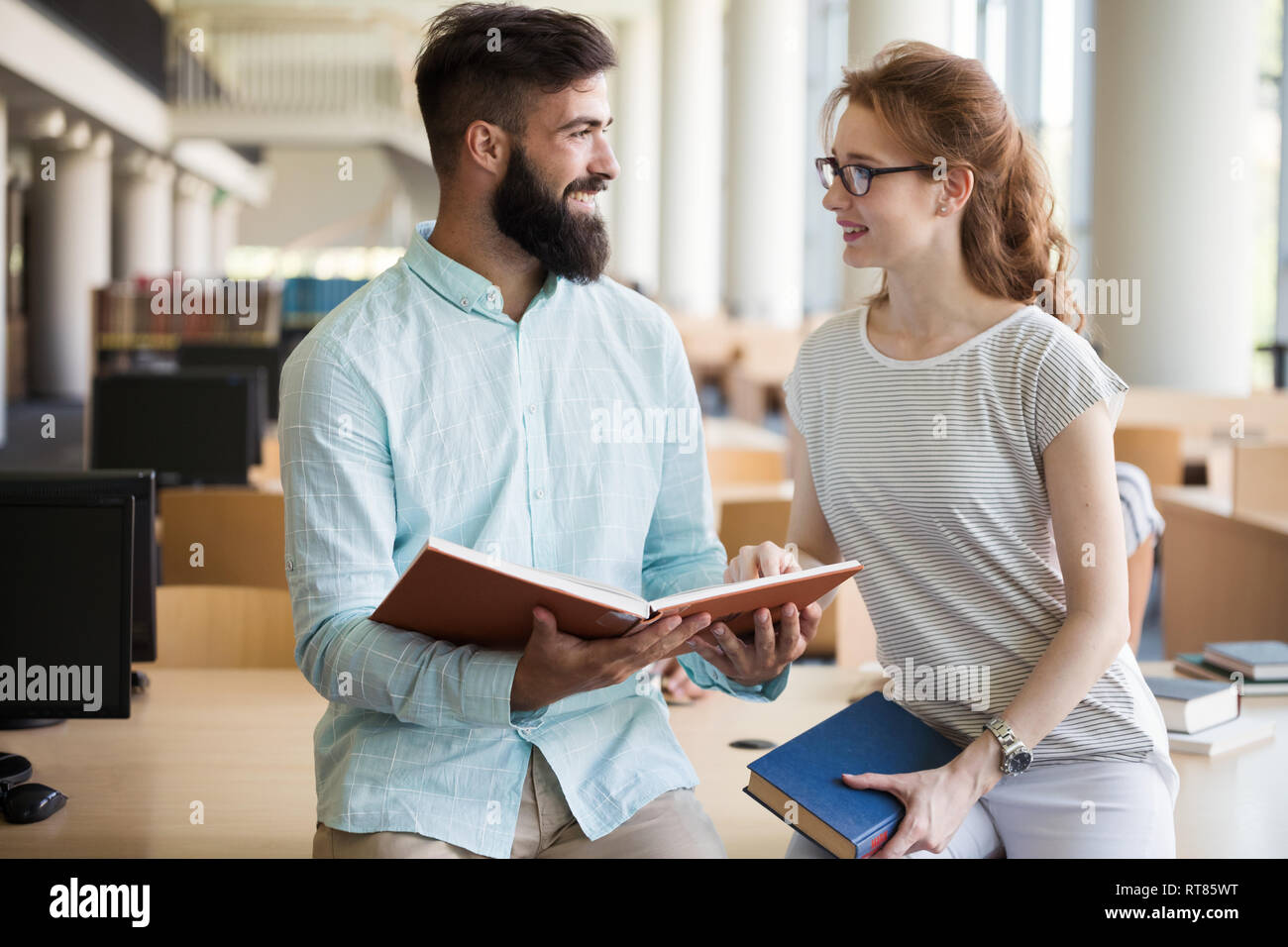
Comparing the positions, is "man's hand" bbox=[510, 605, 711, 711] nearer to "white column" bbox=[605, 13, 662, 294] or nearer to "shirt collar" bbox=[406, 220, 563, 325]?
"shirt collar" bbox=[406, 220, 563, 325]

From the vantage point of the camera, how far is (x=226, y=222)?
23078mm

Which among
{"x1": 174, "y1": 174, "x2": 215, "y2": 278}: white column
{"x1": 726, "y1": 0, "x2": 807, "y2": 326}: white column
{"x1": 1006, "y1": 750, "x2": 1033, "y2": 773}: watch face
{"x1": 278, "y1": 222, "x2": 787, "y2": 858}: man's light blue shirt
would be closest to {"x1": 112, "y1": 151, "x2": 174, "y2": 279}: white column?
{"x1": 174, "y1": 174, "x2": 215, "y2": 278}: white column

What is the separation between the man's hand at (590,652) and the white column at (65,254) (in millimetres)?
13617

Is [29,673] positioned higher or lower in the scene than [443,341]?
lower

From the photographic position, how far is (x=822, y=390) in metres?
1.78

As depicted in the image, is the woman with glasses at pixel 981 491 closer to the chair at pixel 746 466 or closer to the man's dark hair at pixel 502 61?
the man's dark hair at pixel 502 61

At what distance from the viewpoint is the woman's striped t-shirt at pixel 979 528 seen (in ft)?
5.09

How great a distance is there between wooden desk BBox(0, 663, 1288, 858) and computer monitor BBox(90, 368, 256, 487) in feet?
6.28

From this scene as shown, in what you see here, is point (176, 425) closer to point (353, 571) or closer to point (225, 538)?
point (225, 538)

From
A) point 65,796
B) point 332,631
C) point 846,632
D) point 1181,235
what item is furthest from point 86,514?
point 1181,235

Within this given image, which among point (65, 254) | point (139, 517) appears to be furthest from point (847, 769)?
point (65, 254)

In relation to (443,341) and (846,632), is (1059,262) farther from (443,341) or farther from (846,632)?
(846,632)

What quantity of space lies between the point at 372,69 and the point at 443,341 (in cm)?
1990

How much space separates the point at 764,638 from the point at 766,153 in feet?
39.9
